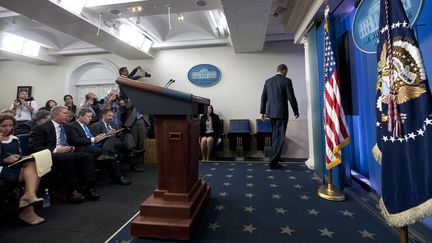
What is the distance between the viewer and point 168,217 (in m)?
1.50

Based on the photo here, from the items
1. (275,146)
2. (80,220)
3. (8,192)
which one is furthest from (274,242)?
(8,192)

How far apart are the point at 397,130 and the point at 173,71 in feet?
16.3

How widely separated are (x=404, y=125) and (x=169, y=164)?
58.4 inches

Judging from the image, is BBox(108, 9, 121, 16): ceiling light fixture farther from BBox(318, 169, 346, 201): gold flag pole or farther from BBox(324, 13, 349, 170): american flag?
BBox(318, 169, 346, 201): gold flag pole

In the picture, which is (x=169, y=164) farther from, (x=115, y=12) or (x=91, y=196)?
(x=115, y=12)

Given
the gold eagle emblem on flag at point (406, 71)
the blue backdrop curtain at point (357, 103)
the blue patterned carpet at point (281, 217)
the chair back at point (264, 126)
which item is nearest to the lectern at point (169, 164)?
the blue patterned carpet at point (281, 217)

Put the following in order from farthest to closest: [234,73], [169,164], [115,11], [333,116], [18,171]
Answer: [234,73], [115,11], [333,116], [18,171], [169,164]

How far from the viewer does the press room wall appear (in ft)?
15.8

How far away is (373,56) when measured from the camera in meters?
1.72

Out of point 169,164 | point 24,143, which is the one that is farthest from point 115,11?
point 169,164

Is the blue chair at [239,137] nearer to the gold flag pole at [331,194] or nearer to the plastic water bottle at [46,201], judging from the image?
the gold flag pole at [331,194]

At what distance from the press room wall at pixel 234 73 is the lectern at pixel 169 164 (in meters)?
3.58

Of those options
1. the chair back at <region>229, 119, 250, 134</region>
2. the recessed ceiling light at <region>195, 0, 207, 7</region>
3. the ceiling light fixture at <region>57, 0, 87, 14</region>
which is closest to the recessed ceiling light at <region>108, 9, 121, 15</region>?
the ceiling light fixture at <region>57, 0, 87, 14</region>

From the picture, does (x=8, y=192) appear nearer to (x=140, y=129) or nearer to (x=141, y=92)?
(x=141, y=92)
